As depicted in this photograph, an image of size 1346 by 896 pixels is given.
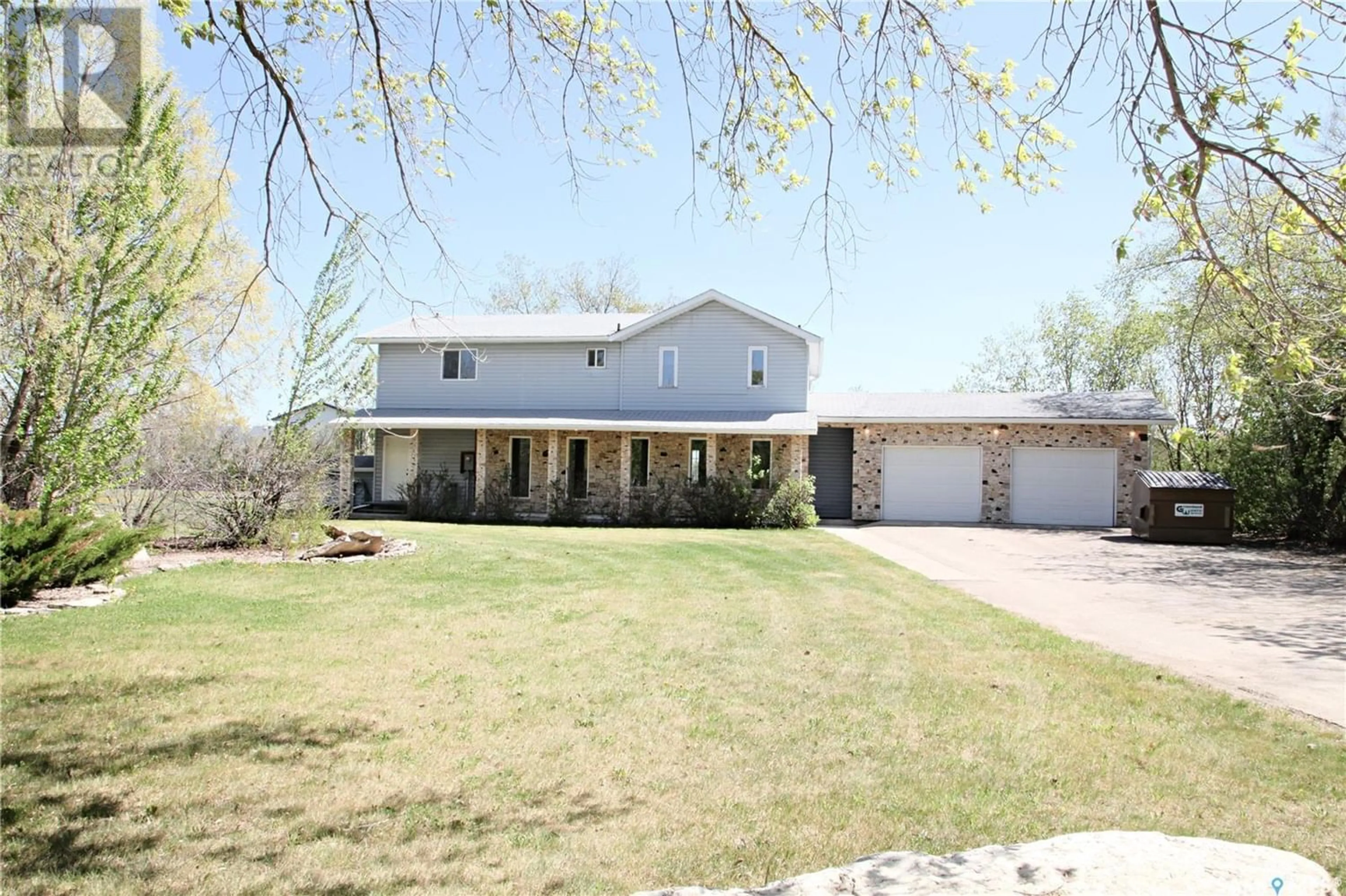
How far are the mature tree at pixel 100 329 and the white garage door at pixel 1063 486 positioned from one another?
20538 millimetres

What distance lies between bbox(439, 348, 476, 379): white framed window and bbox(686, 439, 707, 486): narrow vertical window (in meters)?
7.08

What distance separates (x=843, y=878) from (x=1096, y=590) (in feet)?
32.9

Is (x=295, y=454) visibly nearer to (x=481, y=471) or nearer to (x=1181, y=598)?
(x=481, y=471)

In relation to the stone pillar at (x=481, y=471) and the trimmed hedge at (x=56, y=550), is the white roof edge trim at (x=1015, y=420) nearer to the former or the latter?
the stone pillar at (x=481, y=471)

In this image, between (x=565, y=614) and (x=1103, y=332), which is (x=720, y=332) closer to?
(x=565, y=614)

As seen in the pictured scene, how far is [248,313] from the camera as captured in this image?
20.7 meters

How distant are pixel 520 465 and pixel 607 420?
3.54m

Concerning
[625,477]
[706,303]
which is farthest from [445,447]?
[706,303]

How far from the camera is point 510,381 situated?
2439 centimetres

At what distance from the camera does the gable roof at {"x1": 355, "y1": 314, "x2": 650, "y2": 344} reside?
23.9 metres

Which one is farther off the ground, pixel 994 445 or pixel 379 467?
pixel 994 445

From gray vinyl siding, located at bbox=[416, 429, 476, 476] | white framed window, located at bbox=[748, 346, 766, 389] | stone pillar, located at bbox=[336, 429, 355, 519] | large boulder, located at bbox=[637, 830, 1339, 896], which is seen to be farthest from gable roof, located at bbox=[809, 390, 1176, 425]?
large boulder, located at bbox=[637, 830, 1339, 896]

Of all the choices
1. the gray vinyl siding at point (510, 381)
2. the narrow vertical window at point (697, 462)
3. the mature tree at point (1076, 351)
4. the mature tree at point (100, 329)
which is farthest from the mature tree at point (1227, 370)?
the gray vinyl siding at point (510, 381)

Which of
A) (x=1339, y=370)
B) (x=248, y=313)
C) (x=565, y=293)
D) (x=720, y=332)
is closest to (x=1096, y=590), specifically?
(x=1339, y=370)
